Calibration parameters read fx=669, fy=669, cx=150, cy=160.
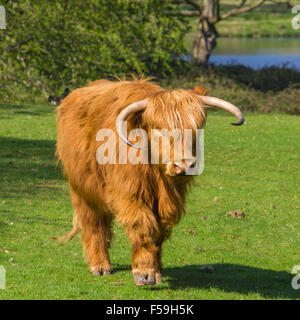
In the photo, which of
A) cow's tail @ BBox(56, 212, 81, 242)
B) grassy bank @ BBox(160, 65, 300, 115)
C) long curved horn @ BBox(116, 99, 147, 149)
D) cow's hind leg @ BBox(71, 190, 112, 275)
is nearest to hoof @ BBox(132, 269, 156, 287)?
cow's hind leg @ BBox(71, 190, 112, 275)

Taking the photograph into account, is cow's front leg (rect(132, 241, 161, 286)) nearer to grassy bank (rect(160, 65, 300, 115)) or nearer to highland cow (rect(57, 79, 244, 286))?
highland cow (rect(57, 79, 244, 286))

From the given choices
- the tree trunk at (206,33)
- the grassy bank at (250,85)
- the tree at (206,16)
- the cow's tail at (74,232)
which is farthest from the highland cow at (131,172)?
the tree trunk at (206,33)

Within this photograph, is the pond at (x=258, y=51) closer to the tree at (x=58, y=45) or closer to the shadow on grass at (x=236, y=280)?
the tree at (x=58, y=45)

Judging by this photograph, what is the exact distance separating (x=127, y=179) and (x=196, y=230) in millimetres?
3290

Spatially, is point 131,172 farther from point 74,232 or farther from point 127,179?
point 74,232

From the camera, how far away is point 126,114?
632cm

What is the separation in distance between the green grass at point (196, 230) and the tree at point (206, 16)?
12892 mm

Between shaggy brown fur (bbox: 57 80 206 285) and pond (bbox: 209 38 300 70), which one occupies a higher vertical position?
shaggy brown fur (bbox: 57 80 206 285)

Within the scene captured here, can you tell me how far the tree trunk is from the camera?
28.2m

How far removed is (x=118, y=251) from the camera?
337 inches

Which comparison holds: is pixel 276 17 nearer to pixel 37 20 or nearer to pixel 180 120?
pixel 37 20

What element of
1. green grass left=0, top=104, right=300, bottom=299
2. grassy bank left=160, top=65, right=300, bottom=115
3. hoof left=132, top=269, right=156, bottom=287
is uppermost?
hoof left=132, top=269, right=156, bottom=287

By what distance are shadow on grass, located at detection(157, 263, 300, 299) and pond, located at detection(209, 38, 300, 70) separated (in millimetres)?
30416

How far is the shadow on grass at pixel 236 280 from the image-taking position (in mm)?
7145
